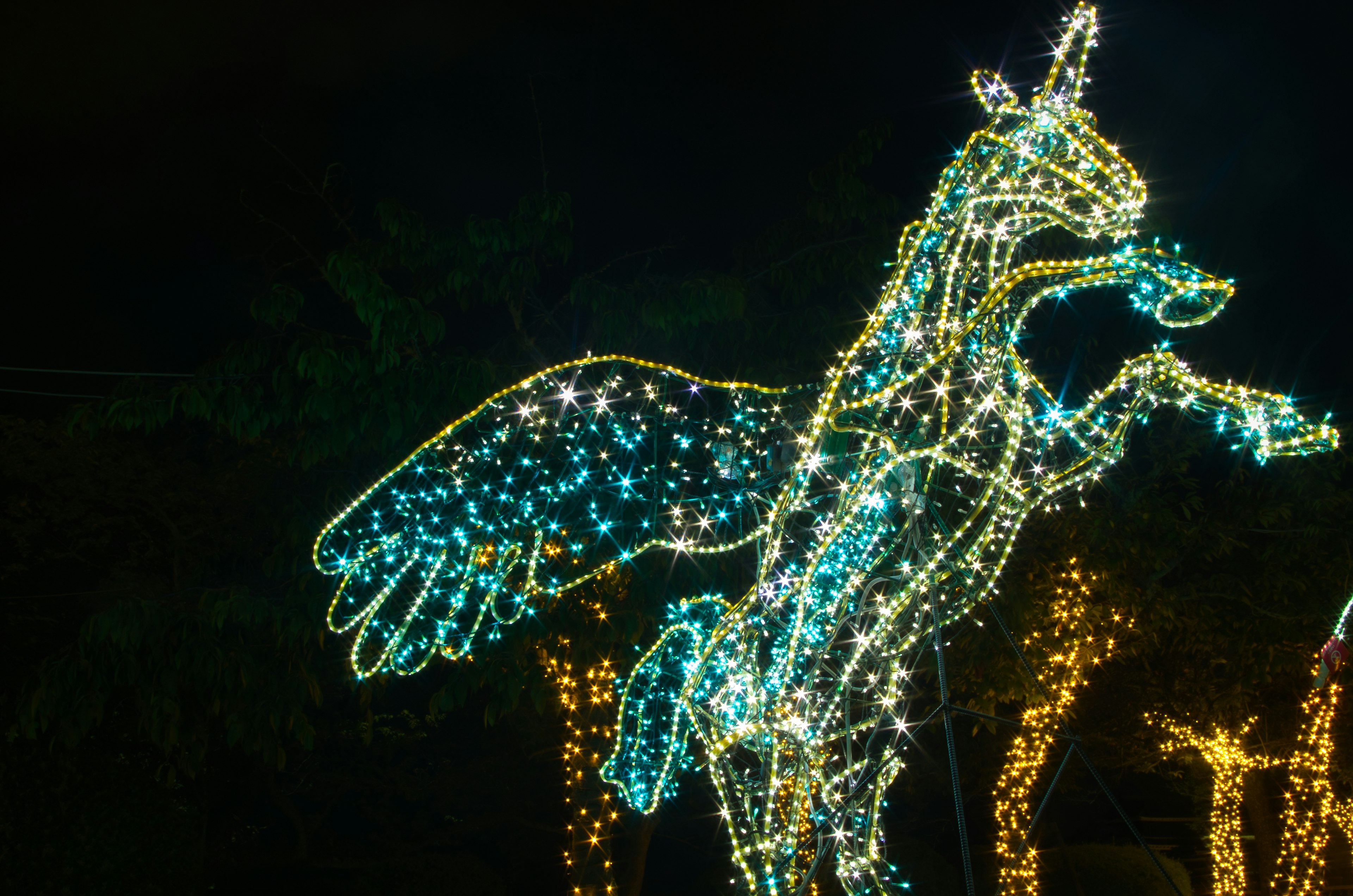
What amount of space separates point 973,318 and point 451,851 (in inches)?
324

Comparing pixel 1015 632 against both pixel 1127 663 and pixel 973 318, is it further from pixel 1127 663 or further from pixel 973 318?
pixel 973 318

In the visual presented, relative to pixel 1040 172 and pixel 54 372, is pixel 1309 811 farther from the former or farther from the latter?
pixel 54 372

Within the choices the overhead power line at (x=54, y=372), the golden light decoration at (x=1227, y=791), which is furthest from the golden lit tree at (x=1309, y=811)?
the overhead power line at (x=54, y=372)

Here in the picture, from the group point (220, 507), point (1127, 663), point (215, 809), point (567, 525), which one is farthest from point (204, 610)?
point (1127, 663)

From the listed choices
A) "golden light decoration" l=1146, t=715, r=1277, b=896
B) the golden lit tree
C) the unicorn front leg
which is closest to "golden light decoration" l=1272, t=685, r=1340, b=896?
the golden lit tree

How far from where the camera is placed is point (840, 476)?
271 centimetres

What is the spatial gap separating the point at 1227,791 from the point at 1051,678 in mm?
1938

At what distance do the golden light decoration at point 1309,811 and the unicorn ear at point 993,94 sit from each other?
4.78 m

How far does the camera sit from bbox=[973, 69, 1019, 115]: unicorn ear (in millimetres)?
2373

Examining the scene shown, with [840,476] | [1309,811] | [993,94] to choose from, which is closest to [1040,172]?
[993,94]

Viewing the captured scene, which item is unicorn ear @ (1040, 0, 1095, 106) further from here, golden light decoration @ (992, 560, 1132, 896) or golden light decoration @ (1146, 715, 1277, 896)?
golden light decoration @ (1146, 715, 1277, 896)

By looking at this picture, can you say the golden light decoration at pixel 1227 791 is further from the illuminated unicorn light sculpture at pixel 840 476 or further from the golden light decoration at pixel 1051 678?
the illuminated unicorn light sculpture at pixel 840 476

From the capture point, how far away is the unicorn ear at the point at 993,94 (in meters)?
2.37

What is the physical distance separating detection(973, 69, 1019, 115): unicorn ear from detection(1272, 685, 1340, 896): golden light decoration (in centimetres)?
478
